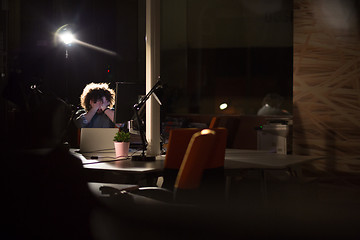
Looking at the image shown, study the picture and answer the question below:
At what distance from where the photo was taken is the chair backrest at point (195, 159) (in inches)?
104

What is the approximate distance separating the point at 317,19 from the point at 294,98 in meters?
1.14

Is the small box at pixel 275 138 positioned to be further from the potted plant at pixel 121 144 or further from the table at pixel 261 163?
the potted plant at pixel 121 144

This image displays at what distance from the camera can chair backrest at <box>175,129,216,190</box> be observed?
265 cm

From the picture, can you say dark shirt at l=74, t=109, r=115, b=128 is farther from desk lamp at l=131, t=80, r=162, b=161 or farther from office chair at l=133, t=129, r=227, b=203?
office chair at l=133, t=129, r=227, b=203

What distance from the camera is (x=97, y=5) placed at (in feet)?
27.5

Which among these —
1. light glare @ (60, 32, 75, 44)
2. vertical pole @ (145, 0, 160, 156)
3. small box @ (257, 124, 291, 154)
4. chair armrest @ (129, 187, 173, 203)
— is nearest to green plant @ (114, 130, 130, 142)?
vertical pole @ (145, 0, 160, 156)

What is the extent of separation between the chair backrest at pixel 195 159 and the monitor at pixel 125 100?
1441 mm

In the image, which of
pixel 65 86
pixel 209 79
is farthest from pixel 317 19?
pixel 209 79

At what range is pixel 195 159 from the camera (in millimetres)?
2662

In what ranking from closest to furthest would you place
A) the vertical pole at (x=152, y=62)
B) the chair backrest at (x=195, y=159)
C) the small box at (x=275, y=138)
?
the chair backrest at (x=195, y=159)
the vertical pole at (x=152, y=62)
the small box at (x=275, y=138)

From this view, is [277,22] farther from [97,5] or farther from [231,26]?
[97,5]

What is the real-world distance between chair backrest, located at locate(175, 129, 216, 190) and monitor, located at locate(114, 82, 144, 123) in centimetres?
144

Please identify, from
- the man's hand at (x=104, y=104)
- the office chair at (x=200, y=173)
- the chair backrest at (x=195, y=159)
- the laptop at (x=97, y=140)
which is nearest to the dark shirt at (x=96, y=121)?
the man's hand at (x=104, y=104)

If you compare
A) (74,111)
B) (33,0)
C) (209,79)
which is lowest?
(74,111)
